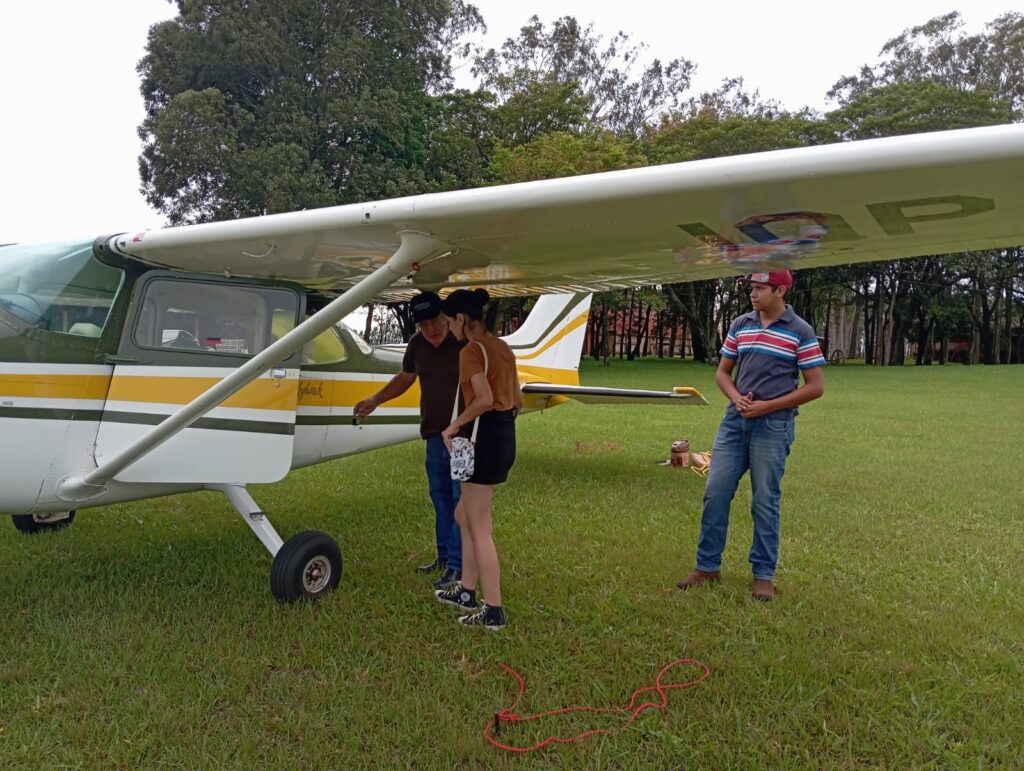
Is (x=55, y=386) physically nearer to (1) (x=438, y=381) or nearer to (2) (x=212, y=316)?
(2) (x=212, y=316)

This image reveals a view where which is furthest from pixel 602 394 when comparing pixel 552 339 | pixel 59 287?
pixel 59 287

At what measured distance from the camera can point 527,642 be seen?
10.7 feet

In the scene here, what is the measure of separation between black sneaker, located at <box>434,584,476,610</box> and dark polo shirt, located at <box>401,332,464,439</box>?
0.89 meters

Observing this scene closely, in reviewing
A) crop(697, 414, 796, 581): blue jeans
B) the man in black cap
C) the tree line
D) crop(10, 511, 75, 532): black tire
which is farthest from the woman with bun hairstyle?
the tree line

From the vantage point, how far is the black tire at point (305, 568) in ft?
11.9

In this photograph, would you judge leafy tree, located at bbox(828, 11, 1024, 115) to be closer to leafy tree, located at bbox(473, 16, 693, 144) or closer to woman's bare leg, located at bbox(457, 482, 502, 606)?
leafy tree, located at bbox(473, 16, 693, 144)

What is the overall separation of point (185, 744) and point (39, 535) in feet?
10.9

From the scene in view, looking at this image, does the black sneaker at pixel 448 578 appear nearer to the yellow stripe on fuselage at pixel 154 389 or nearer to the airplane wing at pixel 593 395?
the yellow stripe on fuselage at pixel 154 389

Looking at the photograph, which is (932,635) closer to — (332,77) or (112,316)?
(112,316)

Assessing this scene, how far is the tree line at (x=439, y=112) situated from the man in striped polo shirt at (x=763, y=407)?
19.2 metres

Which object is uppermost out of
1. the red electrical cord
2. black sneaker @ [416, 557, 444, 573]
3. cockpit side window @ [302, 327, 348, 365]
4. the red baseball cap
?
the red baseball cap

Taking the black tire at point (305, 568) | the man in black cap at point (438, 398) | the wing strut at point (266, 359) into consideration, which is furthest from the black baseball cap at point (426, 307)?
the black tire at point (305, 568)

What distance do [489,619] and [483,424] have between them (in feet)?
3.30

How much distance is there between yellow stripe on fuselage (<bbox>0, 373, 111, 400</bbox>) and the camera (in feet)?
10.2
